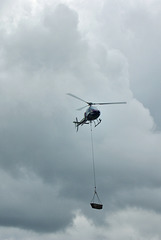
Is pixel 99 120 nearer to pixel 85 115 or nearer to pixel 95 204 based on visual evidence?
pixel 85 115

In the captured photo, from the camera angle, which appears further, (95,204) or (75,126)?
(75,126)

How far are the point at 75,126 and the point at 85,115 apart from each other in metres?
11.7

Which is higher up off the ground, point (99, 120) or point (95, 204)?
point (99, 120)

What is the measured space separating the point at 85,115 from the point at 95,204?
34150 millimetres

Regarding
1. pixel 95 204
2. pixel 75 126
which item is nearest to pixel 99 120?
pixel 75 126

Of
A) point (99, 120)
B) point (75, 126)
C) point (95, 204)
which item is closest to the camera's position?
point (95, 204)

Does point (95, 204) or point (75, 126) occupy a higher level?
point (75, 126)

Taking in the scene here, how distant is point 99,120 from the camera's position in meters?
103

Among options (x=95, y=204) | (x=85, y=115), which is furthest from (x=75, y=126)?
(x=95, y=204)

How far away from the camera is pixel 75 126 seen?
386 feet

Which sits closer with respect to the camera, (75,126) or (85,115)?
(85,115)

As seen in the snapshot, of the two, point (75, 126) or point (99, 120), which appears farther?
point (75, 126)

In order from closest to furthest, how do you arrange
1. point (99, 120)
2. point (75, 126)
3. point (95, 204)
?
point (95, 204) → point (99, 120) → point (75, 126)

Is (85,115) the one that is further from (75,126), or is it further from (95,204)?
(95,204)
